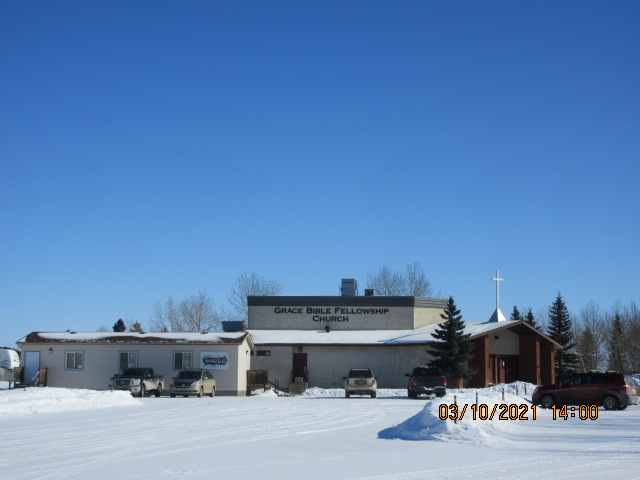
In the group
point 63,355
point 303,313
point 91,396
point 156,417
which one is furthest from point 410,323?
point 156,417

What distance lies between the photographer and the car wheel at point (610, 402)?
3005cm

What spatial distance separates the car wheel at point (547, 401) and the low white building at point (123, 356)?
19562mm

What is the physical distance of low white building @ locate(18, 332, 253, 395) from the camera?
45.0 meters

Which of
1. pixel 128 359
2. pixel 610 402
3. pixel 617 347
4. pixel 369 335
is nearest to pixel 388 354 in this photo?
pixel 369 335

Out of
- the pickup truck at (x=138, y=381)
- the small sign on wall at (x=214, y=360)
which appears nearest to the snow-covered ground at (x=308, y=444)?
the pickup truck at (x=138, y=381)

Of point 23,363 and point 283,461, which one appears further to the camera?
point 23,363

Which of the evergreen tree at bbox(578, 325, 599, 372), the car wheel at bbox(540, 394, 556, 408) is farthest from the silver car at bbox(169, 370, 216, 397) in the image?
the evergreen tree at bbox(578, 325, 599, 372)

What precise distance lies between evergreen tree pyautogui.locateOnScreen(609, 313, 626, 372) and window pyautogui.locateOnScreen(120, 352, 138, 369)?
167 feet

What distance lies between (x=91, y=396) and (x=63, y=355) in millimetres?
15960

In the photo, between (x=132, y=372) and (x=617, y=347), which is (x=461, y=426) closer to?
(x=132, y=372)

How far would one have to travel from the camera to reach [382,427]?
2208cm

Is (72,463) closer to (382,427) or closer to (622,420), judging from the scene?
(382,427)

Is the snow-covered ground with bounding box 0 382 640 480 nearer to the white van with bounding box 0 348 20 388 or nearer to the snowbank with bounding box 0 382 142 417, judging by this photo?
the snowbank with bounding box 0 382 142 417
